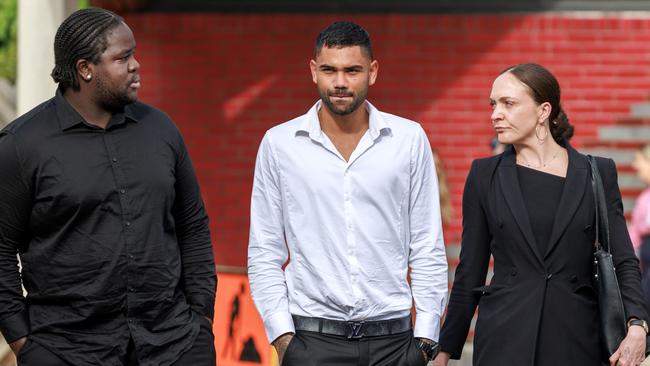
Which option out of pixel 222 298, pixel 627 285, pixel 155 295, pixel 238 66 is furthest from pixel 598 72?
pixel 155 295

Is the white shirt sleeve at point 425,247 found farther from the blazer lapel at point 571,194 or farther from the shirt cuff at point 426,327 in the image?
the blazer lapel at point 571,194

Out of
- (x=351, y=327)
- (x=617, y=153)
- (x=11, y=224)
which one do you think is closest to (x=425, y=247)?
(x=351, y=327)

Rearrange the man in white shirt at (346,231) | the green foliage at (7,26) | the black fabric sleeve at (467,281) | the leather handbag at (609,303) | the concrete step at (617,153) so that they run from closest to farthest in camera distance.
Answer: the man in white shirt at (346,231) < the leather handbag at (609,303) < the black fabric sleeve at (467,281) < the concrete step at (617,153) < the green foliage at (7,26)

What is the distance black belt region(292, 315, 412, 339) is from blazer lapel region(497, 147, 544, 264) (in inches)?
23.4

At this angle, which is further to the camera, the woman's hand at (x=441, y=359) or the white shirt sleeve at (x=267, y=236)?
the woman's hand at (x=441, y=359)

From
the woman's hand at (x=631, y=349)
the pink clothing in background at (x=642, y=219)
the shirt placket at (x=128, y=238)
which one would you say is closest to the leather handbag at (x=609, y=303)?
the woman's hand at (x=631, y=349)

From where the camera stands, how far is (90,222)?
411 cm

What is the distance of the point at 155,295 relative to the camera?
4211 millimetres

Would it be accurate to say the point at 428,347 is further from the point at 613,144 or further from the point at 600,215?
the point at 613,144

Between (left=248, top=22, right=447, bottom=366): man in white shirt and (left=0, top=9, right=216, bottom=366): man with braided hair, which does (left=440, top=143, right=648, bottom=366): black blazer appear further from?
(left=0, top=9, right=216, bottom=366): man with braided hair

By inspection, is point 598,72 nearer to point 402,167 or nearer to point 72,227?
point 402,167

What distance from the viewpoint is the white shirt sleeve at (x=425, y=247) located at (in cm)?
464

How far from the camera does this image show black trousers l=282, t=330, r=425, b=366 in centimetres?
450

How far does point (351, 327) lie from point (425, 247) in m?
0.41
